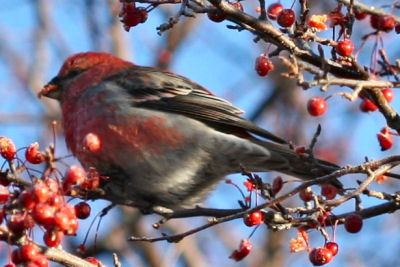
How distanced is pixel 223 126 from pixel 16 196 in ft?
7.24

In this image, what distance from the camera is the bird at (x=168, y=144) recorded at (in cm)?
464

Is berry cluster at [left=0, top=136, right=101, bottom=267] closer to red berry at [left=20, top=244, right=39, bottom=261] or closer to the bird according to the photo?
red berry at [left=20, top=244, right=39, bottom=261]

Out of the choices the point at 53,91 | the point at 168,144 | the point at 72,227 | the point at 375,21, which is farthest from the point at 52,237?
the point at 53,91

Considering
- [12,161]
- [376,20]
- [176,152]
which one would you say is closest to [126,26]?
[12,161]

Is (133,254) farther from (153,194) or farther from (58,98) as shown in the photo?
(153,194)

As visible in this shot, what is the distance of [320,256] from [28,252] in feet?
3.85

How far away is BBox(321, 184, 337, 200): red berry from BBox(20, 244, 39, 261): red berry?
147 cm

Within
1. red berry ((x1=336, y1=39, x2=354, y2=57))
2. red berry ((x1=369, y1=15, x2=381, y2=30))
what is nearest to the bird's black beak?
red berry ((x1=336, y1=39, x2=354, y2=57))

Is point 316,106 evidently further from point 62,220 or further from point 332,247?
point 62,220

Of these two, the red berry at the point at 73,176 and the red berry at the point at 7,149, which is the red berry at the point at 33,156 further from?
the red berry at the point at 73,176

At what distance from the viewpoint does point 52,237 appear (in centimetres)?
275

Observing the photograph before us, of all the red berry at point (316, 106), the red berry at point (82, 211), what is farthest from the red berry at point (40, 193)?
the red berry at point (316, 106)

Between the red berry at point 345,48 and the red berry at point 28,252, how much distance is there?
1310 millimetres

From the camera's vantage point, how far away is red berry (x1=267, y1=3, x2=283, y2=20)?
3379 mm
